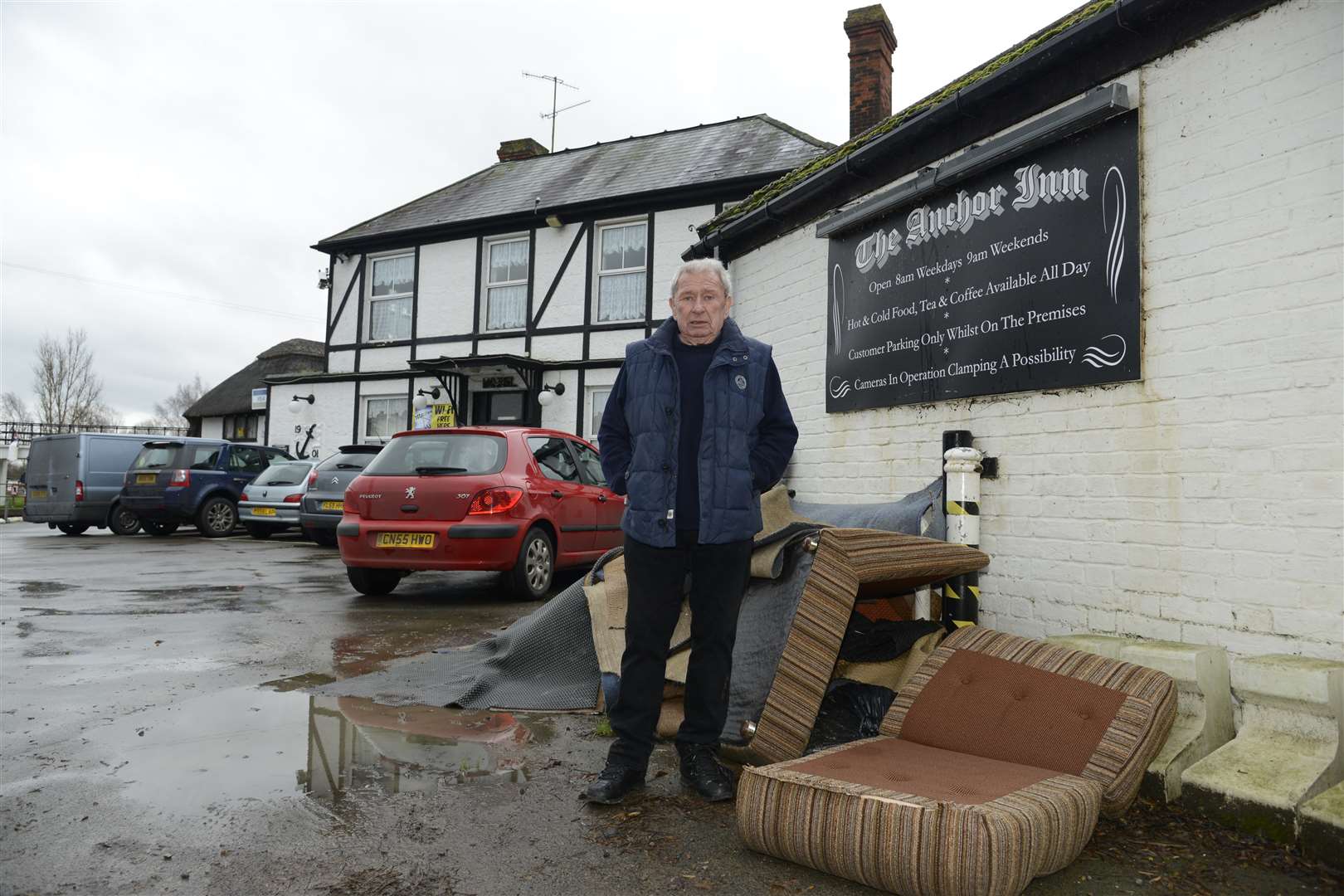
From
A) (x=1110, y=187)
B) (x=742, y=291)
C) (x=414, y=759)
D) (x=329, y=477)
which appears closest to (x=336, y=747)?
(x=414, y=759)

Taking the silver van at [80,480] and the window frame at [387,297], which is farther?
the window frame at [387,297]

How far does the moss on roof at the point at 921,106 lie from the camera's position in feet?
14.4

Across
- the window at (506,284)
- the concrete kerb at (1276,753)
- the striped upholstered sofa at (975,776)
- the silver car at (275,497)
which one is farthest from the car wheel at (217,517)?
the concrete kerb at (1276,753)

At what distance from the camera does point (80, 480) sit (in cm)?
1590

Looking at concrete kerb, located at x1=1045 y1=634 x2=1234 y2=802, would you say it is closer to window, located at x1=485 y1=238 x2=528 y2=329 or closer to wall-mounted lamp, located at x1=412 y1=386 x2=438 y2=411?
window, located at x1=485 y1=238 x2=528 y2=329

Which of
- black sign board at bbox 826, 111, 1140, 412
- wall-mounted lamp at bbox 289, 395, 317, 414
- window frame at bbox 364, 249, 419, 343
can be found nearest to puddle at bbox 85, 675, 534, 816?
black sign board at bbox 826, 111, 1140, 412

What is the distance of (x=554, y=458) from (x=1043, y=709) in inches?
233

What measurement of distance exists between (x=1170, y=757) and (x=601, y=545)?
21.1ft

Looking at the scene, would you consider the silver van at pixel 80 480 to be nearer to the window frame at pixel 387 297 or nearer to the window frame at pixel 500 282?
the window frame at pixel 387 297

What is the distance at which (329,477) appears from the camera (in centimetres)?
1234

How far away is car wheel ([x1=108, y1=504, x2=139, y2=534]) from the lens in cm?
1628

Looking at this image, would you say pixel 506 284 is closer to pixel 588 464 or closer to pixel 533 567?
pixel 588 464

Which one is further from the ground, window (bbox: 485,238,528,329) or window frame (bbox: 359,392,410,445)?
window (bbox: 485,238,528,329)

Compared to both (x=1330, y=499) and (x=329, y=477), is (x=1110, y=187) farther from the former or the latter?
(x=329, y=477)
